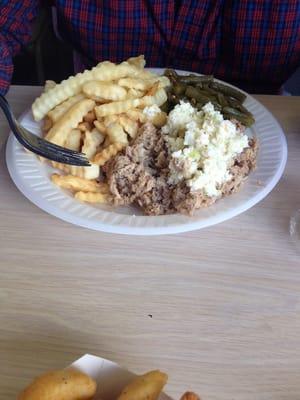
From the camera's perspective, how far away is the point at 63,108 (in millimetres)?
916

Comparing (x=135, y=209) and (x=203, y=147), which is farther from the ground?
(x=203, y=147)

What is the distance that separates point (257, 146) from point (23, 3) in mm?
698

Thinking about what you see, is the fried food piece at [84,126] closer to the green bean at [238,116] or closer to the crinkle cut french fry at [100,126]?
the crinkle cut french fry at [100,126]

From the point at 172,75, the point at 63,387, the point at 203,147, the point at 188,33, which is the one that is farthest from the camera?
the point at 188,33

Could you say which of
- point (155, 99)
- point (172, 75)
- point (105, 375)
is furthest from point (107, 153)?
point (105, 375)

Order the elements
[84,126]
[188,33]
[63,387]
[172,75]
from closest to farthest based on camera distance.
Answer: [63,387]
[84,126]
[172,75]
[188,33]

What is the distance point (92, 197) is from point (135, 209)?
71 mm

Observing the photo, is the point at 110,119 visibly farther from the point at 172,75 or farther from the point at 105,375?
the point at 105,375

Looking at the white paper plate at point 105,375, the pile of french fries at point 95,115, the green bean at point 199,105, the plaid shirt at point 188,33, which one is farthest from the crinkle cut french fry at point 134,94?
the white paper plate at point 105,375

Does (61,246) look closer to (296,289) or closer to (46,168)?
(46,168)

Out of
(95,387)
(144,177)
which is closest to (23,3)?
(144,177)

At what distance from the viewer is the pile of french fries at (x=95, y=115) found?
86cm

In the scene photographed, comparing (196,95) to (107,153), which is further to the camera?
(196,95)

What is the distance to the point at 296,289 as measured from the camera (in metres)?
0.73
